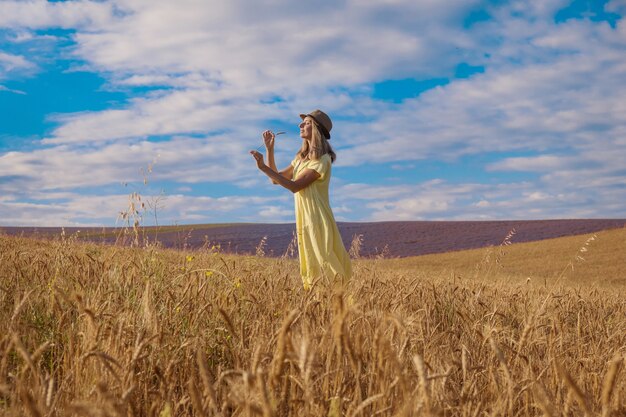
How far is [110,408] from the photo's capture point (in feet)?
4.30

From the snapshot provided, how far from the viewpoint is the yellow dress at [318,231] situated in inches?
211

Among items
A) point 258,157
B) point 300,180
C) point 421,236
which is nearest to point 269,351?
point 258,157

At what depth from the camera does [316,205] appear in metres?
5.44

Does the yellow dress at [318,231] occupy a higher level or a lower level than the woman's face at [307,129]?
lower

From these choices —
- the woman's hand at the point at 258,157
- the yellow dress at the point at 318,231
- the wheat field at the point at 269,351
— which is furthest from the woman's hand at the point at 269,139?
the wheat field at the point at 269,351

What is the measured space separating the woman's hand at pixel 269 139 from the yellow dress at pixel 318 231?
0.51 meters

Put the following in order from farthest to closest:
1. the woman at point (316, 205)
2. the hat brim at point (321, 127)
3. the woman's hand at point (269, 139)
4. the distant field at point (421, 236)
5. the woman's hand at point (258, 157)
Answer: the distant field at point (421, 236)
the woman's hand at point (269, 139)
the hat brim at point (321, 127)
the woman at point (316, 205)
the woman's hand at point (258, 157)

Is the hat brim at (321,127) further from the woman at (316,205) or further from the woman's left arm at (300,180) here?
the woman's left arm at (300,180)

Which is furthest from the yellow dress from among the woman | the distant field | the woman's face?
the distant field

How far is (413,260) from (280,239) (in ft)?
29.4

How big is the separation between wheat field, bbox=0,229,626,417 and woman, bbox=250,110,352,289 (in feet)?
2.34

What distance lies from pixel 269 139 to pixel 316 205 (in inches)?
39.3

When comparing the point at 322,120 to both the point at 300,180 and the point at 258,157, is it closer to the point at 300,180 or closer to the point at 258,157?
the point at 300,180

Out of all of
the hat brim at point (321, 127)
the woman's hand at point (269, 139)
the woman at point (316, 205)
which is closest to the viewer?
the woman at point (316, 205)
